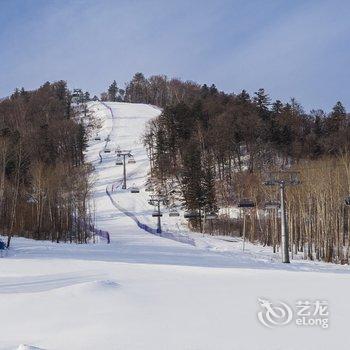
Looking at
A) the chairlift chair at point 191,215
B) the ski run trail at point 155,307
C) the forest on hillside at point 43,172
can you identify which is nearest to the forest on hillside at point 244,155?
the chairlift chair at point 191,215

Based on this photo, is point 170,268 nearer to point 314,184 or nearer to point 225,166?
point 314,184

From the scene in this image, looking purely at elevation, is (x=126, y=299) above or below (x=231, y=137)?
below

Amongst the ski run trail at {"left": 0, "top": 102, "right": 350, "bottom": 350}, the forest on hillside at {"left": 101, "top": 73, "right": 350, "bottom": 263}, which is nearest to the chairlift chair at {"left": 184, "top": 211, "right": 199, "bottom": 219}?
the forest on hillside at {"left": 101, "top": 73, "right": 350, "bottom": 263}

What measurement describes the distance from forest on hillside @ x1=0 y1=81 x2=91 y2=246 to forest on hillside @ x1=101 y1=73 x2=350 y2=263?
12.7 m

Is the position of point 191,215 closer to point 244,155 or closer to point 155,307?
point 244,155

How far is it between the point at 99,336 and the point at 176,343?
1032 millimetres

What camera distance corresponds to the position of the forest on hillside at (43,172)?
38.7 m

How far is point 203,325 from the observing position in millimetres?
6520

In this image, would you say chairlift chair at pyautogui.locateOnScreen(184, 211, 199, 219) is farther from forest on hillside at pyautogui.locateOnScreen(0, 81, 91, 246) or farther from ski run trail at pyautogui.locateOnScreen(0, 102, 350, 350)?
ski run trail at pyautogui.locateOnScreen(0, 102, 350, 350)

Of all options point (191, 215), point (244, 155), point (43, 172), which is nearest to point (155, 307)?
point (43, 172)

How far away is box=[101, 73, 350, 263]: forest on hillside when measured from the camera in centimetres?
3941

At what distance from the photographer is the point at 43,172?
46125mm

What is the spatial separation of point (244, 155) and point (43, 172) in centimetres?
3886

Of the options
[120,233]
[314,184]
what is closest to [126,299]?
[314,184]
